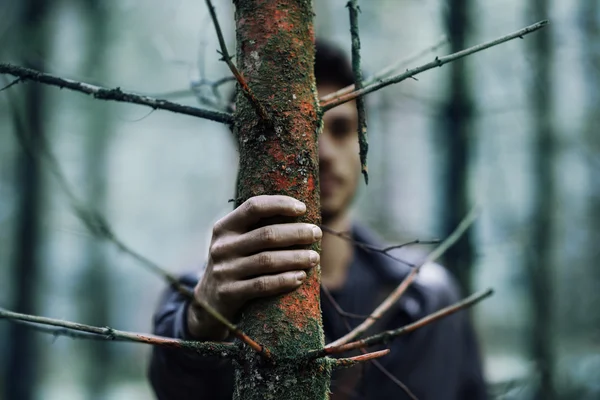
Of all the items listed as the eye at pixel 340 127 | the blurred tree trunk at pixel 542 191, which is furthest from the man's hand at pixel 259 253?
the blurred tree trunk at pixel 542 191

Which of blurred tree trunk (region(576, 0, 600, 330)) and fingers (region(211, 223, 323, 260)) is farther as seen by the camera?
blurred tree trunk (region(576, 0, 600, 330))

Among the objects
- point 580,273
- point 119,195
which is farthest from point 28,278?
point 119,195

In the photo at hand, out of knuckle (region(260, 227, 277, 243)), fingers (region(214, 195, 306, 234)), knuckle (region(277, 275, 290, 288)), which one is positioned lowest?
knuckle (region(277, 275, 290, 288))

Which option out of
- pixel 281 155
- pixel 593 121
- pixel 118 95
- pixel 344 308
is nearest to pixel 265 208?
pixel 281 155

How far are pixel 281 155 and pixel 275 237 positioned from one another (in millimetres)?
185

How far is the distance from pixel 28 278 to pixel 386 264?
5.47m

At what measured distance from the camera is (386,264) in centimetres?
333

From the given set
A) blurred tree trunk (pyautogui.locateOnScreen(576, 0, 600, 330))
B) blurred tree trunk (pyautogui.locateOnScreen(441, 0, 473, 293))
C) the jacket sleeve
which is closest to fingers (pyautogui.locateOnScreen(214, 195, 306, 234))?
the jacket sleeve

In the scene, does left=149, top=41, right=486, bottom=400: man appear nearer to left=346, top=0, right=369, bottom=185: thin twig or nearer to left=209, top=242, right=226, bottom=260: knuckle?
left=209, top=242, right=226, bottom=260: knuckle

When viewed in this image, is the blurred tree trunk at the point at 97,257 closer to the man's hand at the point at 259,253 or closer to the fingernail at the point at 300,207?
the man's hand at the point at 259,253

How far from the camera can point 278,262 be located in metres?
1.14

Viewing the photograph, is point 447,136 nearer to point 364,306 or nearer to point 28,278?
point 364,306

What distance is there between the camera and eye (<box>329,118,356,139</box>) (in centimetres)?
315

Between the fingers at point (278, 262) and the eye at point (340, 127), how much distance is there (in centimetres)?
205
